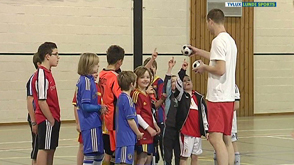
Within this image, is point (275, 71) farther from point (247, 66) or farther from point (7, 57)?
point (7, 57)

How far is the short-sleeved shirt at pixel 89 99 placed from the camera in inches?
Answer: 261

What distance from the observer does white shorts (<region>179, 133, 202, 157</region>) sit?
281 inches

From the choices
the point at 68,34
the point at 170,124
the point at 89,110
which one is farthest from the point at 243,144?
the point at 68,34

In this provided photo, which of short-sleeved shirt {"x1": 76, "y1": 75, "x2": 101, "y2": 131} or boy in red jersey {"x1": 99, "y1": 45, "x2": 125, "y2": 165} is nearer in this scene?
short-sleeved shirt {"x1": 76, "y1": 75, "x2": 101, "y2": 131}

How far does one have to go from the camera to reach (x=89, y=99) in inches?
260

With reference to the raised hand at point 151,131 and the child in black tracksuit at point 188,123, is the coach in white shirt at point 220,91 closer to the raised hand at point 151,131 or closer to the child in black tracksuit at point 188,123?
the child in black tracksuit at point 188,123

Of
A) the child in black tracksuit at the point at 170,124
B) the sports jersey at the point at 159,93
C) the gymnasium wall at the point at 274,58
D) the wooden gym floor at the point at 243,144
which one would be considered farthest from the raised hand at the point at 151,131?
the gymnasium wall at the point at 274,58

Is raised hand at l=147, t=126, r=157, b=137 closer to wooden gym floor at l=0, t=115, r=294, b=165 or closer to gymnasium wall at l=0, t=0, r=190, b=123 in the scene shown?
wooden gym floor at l=0, t=115, r=294, b=165

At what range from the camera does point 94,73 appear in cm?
693

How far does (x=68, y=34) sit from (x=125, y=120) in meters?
9.29

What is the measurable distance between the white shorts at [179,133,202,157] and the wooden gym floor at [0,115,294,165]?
1.69 meters

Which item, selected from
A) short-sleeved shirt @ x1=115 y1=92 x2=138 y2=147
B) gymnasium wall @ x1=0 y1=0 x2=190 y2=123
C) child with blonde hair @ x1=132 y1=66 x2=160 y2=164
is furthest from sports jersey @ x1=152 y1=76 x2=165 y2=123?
gymnasium wall @ x1=0 y1=0 x2=190 y2=123

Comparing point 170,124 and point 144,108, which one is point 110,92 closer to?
point 144,108

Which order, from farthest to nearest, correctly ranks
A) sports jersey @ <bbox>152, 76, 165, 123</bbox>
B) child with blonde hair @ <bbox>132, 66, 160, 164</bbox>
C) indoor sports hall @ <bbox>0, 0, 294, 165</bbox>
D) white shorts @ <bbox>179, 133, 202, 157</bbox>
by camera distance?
indoor sports hall @ <bbox>0, 0, 294, 165</bbox> → sports jersey @ <bbox>152, 76, 165, 123</bbox> → white shorts @ <bbox>179, 133, 202, 157</bbox> → child with blonde hair @ <bbox>132, 66, 160, 164</bbox>
